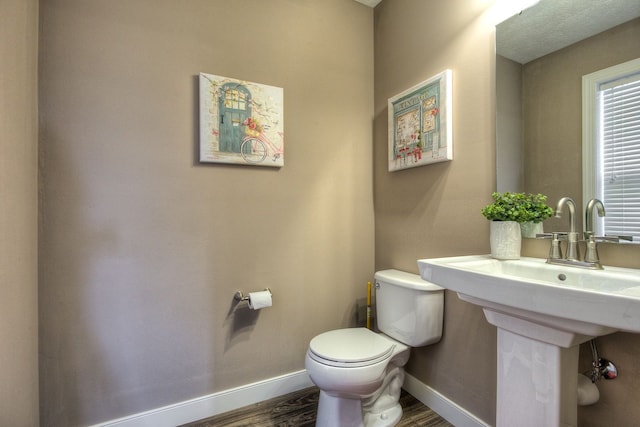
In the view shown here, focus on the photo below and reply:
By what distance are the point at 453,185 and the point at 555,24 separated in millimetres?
765

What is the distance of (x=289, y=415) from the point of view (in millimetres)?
1610

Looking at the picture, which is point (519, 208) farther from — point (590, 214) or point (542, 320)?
point (542, 320)

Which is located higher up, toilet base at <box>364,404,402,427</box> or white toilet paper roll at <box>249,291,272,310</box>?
white toilet paper roll at <box>249,291,272,310</box>

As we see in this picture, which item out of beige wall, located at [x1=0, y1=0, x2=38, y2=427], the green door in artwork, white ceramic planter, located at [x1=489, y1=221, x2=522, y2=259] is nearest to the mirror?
white ceramic planter, located at [x1=489, y1=221, x2=522, y2=259]

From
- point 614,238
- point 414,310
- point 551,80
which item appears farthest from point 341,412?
→ point 551,80

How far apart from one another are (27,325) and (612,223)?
2.25m

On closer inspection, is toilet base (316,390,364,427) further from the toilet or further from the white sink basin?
the white sink basin

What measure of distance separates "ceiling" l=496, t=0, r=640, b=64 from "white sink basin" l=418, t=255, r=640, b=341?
0.89m

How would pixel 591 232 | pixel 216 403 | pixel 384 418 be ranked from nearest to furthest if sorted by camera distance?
pixel 591 232
pixel 384 418
pixel 216 403

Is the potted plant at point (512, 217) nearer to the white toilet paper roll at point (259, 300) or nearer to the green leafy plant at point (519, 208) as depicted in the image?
the green leafy plant at point (519, 208)

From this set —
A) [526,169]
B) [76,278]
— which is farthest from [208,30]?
[526,169]

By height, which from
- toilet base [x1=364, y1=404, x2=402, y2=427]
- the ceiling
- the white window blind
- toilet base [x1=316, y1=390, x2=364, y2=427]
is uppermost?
the ceiling

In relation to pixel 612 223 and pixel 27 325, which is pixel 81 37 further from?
pixel 612 223

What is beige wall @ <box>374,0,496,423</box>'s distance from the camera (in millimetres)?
1381
